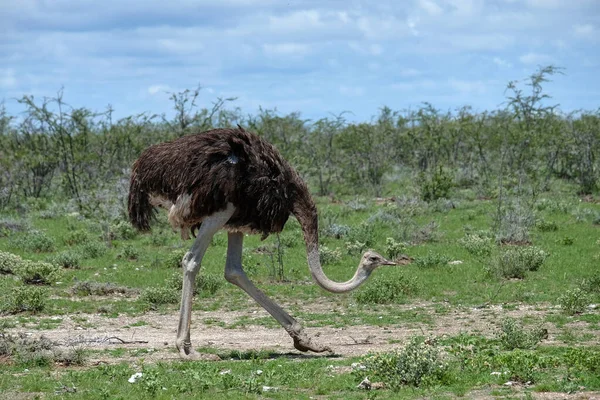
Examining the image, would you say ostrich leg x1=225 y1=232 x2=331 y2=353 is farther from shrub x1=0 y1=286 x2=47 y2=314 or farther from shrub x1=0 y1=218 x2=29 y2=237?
shrub x1=0 y1=218 x2=29 y2=237

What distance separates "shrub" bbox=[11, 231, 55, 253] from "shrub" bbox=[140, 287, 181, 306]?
5.80m

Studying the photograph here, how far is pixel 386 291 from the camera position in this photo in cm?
1243

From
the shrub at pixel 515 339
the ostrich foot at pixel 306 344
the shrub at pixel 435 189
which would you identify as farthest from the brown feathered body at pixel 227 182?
the shrub at pixel 435 189

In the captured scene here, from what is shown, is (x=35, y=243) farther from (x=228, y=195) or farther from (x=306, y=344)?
(x=306, y=344)

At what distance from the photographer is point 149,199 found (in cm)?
945

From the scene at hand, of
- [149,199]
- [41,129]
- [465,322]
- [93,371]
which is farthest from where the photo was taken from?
[41,129]

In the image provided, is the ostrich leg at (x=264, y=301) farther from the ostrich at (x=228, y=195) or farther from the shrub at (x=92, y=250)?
the shrub at (x=92, y=250)

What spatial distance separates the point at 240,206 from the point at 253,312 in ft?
10.7

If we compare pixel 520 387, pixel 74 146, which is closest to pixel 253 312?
pixel 520 387

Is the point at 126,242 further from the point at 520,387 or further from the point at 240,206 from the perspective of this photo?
the point at 520,387

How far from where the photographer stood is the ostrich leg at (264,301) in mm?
9031

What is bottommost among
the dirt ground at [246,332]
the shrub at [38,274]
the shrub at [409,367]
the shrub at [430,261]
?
the dirt ground at [246,332]

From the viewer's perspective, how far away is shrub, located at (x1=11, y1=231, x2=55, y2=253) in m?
17.6

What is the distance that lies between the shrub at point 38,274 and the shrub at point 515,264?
20.9ft
